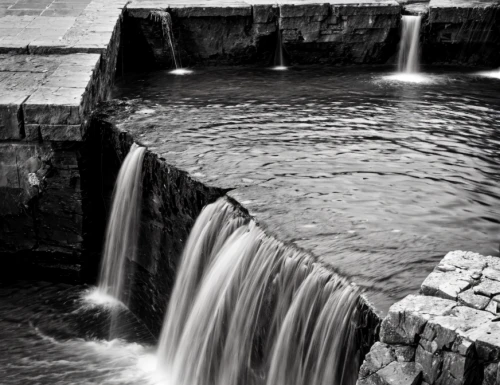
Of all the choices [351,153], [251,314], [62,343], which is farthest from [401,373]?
[62,343]

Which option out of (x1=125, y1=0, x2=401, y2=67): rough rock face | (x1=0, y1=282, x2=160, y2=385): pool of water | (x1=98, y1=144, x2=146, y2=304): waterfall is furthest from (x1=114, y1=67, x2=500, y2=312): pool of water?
(x1=0, y1=282, x2=160, y2=385): pool of water

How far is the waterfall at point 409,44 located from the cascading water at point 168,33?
7.40ft

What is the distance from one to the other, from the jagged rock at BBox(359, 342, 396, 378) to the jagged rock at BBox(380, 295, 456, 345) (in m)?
0.03

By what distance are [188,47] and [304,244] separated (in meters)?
4.91

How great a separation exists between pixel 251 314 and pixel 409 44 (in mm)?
4962

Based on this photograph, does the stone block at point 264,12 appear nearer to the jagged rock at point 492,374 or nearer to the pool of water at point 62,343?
the pool of water at point 62,343

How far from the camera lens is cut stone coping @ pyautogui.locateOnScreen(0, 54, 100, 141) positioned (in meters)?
5.58

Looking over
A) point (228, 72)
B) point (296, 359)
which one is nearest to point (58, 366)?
point (296, 359)

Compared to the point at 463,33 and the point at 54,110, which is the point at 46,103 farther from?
the point at 463,33

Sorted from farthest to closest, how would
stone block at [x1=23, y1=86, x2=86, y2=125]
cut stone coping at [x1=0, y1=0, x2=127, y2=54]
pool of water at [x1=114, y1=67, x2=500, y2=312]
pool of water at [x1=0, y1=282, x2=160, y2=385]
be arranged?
cut stone coping at [x1=0, y1=0, x2=127, y2=54] → stone block at [x1=23, y1=86, x2=86, y2=125] → pool of water at [x1=0, y1=282, x2=160, y2=385] → pool of water at [x1=114, y1=67, x2=500, y2=312]

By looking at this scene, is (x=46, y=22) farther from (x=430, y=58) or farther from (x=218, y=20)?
(x=430, y=58)

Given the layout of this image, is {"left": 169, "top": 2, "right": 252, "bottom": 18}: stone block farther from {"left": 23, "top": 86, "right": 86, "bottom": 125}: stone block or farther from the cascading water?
{"left": 23, "top": 86, "right": 86, "bottom": 125}: stone block

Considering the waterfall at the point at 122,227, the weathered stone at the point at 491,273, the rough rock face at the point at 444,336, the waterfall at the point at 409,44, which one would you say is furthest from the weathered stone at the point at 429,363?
the waterfall at the point at 409,44

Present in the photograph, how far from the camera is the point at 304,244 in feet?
12.1
